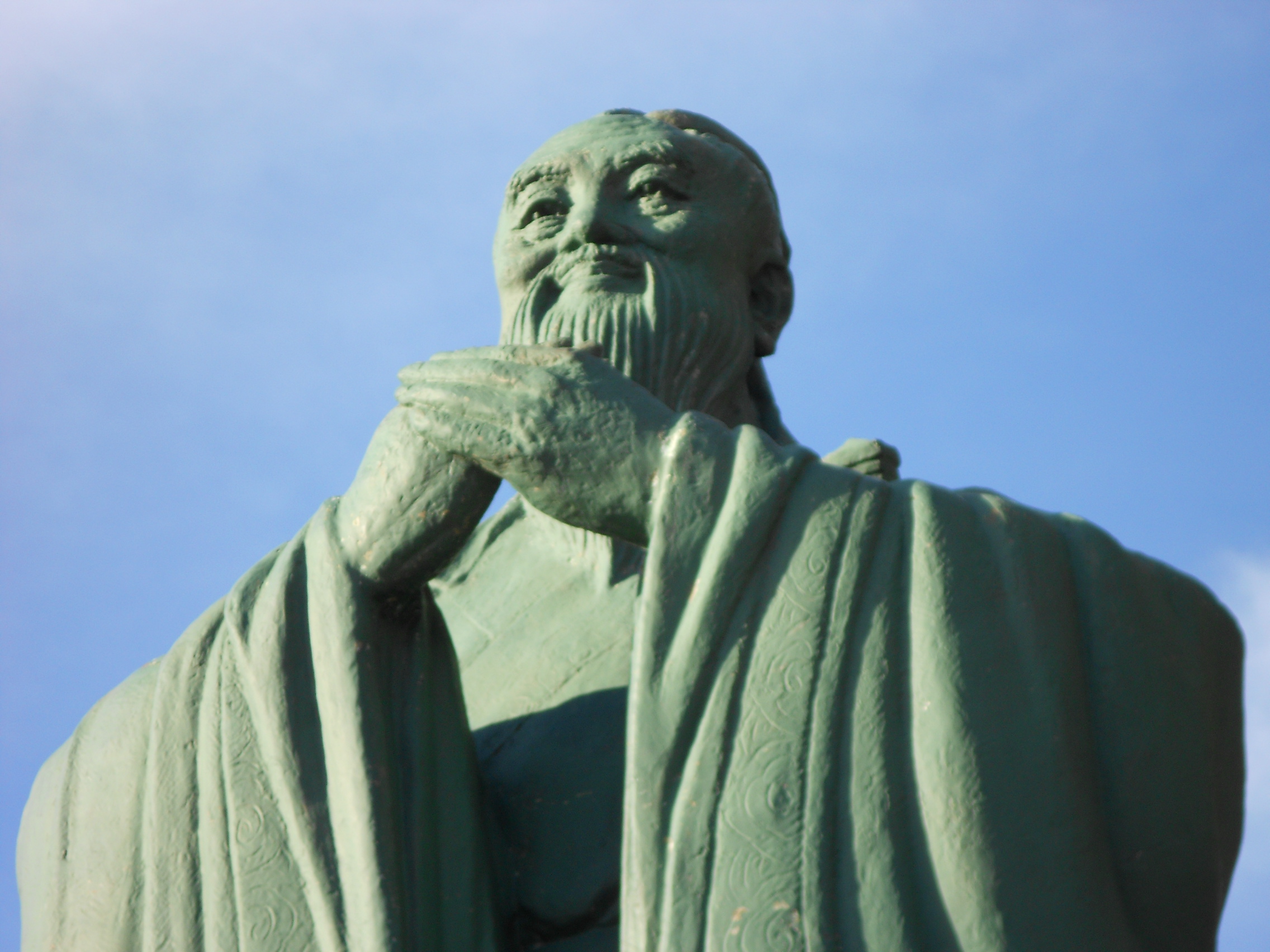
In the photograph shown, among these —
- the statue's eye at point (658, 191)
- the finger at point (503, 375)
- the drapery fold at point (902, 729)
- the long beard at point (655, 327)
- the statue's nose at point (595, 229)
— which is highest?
the statue's eye at point (658, 191)

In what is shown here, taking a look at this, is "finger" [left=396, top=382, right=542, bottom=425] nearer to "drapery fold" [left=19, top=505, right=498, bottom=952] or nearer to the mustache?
"drapery fold" [left=19, top=505, right=498, bottom=952]

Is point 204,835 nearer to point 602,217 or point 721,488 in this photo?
point 721,488

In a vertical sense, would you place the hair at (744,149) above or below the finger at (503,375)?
above

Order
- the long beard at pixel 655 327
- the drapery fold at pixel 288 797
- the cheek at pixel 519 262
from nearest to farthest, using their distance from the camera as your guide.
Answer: the drapery fold at pixel 288 797
the long beard at pixel 655 327
the cheek at pixel 519 262

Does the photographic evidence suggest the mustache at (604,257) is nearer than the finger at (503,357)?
No

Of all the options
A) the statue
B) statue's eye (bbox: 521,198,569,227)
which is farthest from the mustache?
the statue

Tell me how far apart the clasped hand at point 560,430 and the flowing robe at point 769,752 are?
0.07 m

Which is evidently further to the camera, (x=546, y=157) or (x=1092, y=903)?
(x=546, y=157)

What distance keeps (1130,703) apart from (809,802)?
0.65 m

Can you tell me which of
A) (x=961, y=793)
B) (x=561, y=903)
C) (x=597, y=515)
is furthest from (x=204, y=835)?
(x=961, y=793)

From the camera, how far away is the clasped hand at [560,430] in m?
3.93

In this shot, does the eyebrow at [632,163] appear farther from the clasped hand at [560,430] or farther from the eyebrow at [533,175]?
the clasped hand at [560,430]

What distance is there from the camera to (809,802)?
3648 mm

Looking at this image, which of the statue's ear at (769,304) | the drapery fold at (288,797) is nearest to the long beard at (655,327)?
the statue's ear at (769,304)
